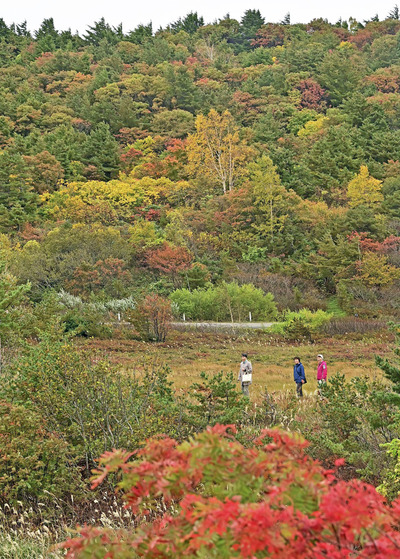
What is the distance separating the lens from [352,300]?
106ft

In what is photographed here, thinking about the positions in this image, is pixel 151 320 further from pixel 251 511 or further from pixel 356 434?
pixel 251 511

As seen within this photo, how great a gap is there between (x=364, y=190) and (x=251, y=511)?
4277 cm

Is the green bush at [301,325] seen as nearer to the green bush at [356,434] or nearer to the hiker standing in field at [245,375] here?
the hiker standing in field at [245,375]

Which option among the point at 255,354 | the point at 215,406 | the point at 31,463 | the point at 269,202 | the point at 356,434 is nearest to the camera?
the point at 31,463

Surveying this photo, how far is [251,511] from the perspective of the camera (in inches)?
80.8

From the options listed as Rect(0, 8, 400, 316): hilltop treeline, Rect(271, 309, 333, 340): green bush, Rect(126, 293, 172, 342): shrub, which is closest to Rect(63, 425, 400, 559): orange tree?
Rect(126, 293, 172, 342): shrub

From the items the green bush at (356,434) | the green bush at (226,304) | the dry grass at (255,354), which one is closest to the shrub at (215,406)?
the green bush at (356,434)

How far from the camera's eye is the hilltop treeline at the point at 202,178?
3481cm

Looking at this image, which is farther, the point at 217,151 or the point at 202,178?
the point at 217,151

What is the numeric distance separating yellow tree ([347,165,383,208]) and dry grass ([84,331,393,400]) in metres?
18.8

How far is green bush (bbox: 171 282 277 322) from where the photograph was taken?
30688mm

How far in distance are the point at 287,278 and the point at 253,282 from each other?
1.99 meters

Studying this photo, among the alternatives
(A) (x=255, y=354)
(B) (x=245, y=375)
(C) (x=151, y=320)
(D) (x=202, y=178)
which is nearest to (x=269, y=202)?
(D) (x=202, y=178)

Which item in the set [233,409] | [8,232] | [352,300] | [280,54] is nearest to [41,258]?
[8,232]
